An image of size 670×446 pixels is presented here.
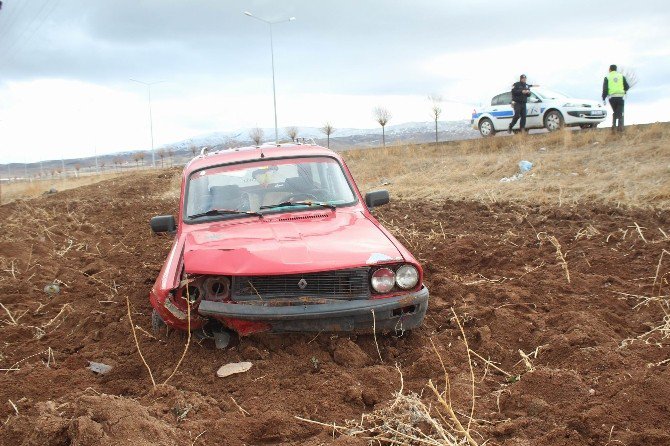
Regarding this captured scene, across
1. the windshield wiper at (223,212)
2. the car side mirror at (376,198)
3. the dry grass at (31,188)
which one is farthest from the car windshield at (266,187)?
the dry grass at (31,188)

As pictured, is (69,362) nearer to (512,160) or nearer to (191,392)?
(191,392)

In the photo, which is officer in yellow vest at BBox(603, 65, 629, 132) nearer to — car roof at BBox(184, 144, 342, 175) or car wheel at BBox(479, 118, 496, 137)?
car wheel at BBox(479, 118, 496, 137)

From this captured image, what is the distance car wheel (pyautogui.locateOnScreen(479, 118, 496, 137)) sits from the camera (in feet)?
78.3

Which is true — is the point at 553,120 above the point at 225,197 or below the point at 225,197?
above

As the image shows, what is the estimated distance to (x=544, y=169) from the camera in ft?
51.7

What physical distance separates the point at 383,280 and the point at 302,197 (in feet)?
5.42

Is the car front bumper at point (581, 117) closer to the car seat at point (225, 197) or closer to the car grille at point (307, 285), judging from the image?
the car seat at point (225, 197)

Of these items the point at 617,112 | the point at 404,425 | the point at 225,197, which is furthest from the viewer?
the point at 617,112

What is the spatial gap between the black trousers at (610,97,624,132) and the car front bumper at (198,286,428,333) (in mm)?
15276

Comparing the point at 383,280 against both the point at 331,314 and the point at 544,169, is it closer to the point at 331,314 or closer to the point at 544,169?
the point at 331,314

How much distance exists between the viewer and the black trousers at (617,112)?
17656 mm

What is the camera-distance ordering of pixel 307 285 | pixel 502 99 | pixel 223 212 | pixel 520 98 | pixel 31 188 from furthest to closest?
pixel 31 188 < pixel 502 99 < pixel 520 98 < pixel 223 212 < pixel 307 285

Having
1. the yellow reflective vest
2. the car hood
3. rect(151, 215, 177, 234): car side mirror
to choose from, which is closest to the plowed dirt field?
the car hood

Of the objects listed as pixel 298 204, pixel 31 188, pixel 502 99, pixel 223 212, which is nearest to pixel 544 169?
pixel 502 99
